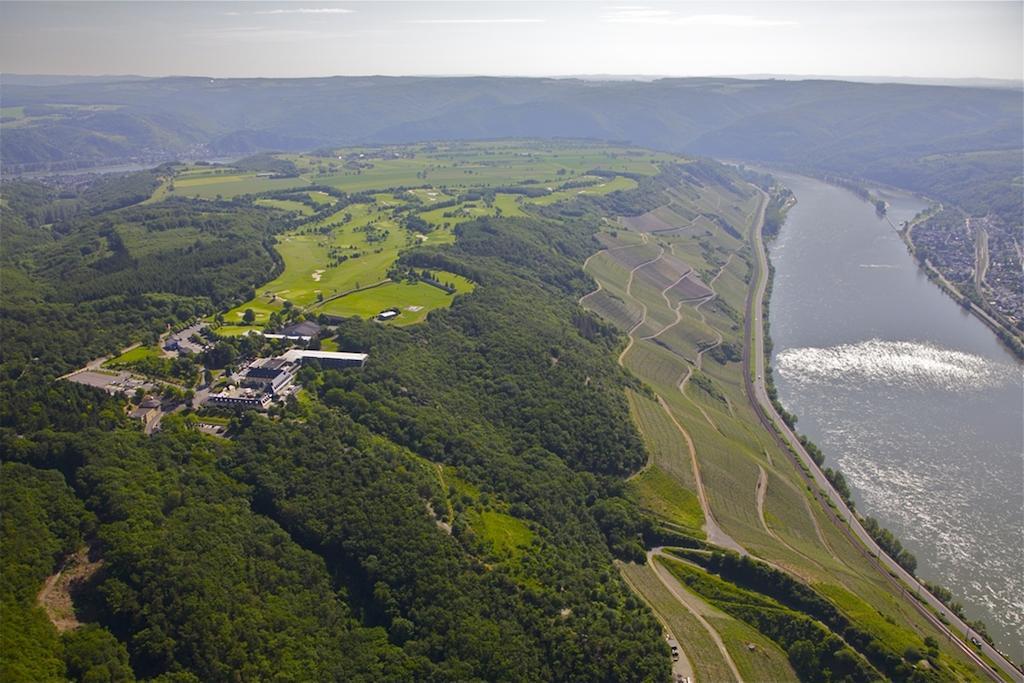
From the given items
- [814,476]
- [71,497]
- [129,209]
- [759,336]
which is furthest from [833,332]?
[129,209]

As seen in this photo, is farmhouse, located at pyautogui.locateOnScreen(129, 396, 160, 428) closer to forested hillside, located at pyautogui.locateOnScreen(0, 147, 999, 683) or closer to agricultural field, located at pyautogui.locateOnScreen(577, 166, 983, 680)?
forested hillside, located at pyautogui.locateOnScreen(0, 147, 999, 683)

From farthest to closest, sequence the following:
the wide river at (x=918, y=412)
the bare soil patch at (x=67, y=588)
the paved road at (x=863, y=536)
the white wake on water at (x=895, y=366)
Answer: the white wake on water at (x=895, y=366) < the wide river at (x=918, y=412) < the paved road at (x=863, y=536) < the bare soil patch at (x=67, y=588)

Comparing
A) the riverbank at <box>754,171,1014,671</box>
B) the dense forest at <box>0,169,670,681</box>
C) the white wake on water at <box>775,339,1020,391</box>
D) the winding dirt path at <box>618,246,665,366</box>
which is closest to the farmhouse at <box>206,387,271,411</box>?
the dense forest at <box>0,169,670,681</box>

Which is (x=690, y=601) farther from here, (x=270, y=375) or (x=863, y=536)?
(x=270, y=375)

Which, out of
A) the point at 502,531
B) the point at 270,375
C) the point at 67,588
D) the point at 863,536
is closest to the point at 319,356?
the point at 270,375

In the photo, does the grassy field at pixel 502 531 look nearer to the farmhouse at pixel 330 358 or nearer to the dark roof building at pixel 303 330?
the farmhouse at pixel 330 358

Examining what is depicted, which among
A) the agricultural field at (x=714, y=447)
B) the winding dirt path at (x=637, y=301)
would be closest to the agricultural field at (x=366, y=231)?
the winding dirt path at (x=637, y=301)
